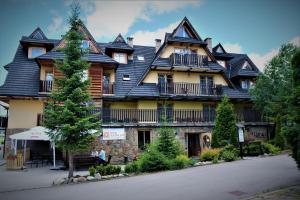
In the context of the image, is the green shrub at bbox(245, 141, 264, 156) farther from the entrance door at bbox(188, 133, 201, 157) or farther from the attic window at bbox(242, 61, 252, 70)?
the attic window at bbox(242, 61, 252, 70)

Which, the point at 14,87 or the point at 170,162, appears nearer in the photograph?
the point at 170,162

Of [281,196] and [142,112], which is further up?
[142,112]

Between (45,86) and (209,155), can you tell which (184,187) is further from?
(45,86)

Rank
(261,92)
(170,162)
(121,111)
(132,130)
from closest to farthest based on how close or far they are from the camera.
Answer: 1. (170,162)
2. (132,130)
3. (121,111)
4. (261,92)

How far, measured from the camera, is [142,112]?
22.6 metres

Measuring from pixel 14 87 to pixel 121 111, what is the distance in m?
9.37

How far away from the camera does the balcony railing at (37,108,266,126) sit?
21.7 meters

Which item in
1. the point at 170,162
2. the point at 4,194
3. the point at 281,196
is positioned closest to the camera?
the point at 281,196

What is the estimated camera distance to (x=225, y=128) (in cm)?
1953

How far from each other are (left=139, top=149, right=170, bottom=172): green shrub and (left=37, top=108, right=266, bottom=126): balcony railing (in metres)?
6.36

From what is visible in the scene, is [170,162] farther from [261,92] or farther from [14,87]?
[14,87]

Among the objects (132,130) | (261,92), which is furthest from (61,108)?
(261,92)

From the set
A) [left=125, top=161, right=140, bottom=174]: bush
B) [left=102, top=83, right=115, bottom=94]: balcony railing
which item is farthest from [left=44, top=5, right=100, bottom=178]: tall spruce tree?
[left=102, top=83, right=115, bottom=94]: balcony railing

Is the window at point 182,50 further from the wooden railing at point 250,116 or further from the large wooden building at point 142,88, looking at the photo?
the wooden railing at point 250,116
